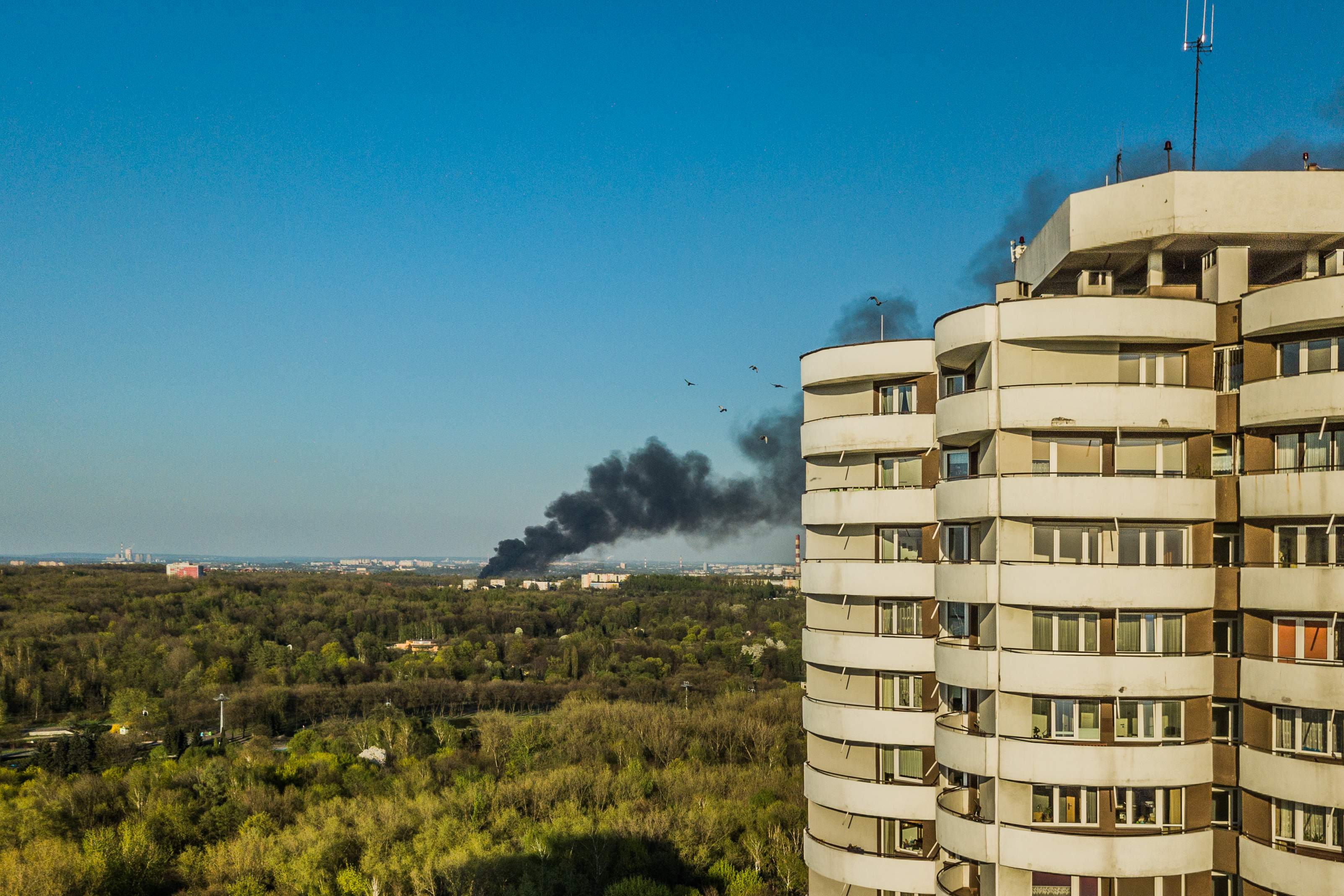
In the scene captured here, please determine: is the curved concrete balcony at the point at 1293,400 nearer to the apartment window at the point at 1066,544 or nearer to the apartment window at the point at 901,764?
the apartment window at the point at 1066,544

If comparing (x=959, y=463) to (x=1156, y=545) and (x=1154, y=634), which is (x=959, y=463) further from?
(x=1154, y=634)

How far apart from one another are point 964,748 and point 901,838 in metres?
6.05

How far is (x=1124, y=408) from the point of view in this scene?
25.4 meters

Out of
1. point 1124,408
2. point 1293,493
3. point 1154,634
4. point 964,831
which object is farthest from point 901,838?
point 1293,493

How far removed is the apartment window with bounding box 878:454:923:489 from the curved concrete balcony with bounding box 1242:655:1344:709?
33.2 ft

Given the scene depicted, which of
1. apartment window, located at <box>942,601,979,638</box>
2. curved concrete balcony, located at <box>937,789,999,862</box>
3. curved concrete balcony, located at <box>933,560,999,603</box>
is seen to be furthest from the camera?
apartment window, located at <box>942,601,979,638</box>

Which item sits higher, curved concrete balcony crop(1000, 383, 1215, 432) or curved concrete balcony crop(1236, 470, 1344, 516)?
curved concrete balcony crop(1000, 383, 1215, 432)

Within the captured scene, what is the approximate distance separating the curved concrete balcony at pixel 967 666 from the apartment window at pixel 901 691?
99.4 inches

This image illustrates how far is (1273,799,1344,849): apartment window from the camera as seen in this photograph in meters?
23.3

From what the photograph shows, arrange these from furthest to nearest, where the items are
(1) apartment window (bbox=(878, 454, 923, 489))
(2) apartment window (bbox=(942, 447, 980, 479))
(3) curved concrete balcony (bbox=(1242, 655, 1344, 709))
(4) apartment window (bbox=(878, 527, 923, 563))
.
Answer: (1) apartment window (bbox=(878, 454, 923, 489)), (4) apartment window (bbox=(878, 527, 923, 563)), (2) apartment window (bbox=(942, 447, 980, 479)), (3) curved concrete balcony (bbox=(1242, 655, 1344, 709))

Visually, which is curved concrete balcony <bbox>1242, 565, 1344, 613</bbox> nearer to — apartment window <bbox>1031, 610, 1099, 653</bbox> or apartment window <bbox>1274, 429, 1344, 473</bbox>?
apartment window <bbox>1274, 429, 1344, 473</bbox>

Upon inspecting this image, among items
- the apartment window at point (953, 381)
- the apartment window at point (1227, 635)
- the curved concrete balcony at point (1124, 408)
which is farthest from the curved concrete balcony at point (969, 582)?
the apartment window at point (1227, 635)

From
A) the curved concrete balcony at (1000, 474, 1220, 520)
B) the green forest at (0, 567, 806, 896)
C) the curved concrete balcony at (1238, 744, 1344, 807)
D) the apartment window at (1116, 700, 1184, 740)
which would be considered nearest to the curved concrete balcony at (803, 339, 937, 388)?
the curved concrete balcony at (1000, 474, 1220, 520)

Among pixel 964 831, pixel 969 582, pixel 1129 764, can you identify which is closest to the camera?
pixel 1129 764
